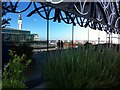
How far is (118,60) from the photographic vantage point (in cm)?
613

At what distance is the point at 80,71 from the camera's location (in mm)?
4824

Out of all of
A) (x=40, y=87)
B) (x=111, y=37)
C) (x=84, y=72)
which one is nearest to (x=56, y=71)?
(x=84, y=72)

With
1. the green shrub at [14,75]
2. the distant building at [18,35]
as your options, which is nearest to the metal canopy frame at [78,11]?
the distant building at [18,35]

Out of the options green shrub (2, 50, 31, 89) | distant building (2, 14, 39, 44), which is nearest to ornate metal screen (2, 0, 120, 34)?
distant building (2, 14, 39, 44)

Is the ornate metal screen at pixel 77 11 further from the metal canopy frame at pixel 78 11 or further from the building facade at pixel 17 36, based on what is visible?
the building facade at pixel 17 36

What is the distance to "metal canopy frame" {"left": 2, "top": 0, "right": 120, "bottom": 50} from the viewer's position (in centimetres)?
922

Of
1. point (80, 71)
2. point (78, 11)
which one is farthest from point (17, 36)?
point (80, 71)

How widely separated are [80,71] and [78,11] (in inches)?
258

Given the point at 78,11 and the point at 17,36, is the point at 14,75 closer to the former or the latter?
the point at 17,36

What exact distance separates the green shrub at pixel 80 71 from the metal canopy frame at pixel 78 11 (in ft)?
9.08

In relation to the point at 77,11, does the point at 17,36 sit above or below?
below

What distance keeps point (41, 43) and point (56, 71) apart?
290 inches

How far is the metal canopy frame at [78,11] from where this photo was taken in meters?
9.22

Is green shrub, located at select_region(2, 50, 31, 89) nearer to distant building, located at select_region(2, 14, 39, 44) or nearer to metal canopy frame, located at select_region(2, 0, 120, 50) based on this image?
metal canopy frame, located at select_region(2, 0, 120, 50)
